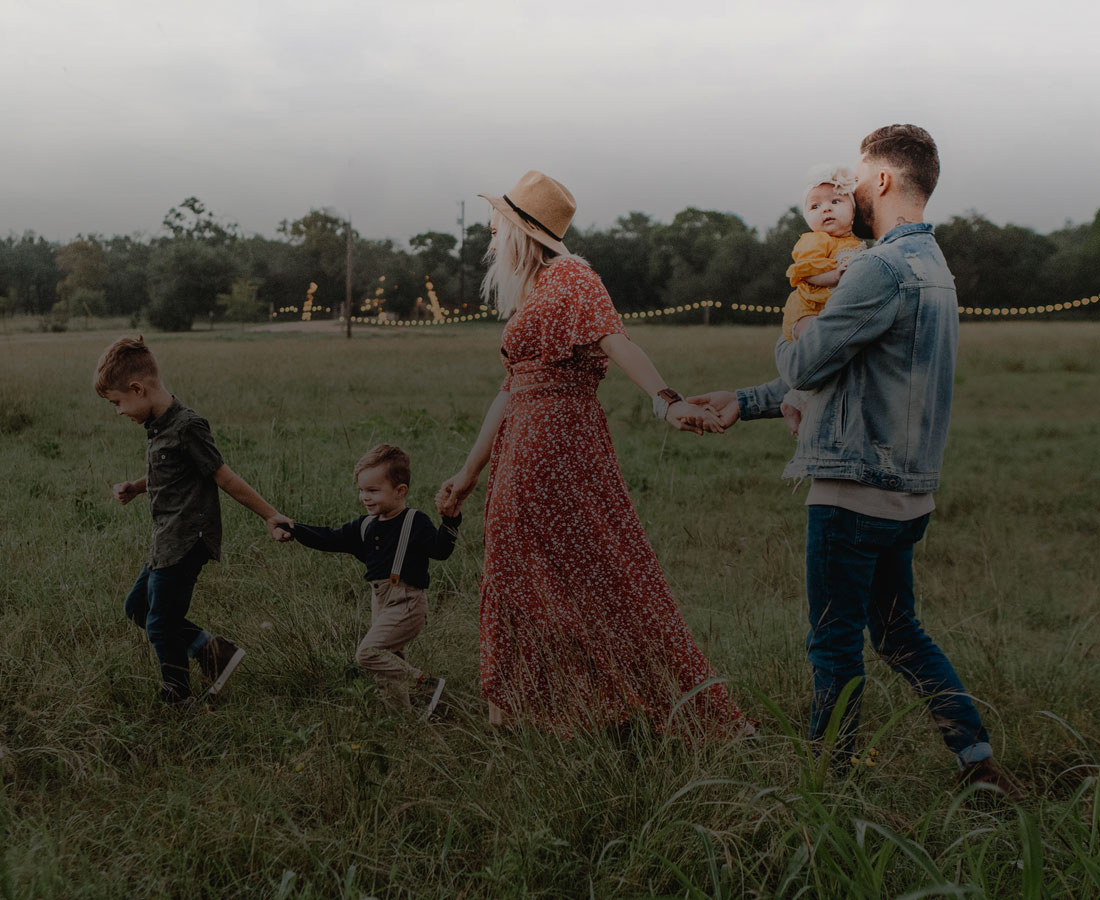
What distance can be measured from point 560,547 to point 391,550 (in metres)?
0.64

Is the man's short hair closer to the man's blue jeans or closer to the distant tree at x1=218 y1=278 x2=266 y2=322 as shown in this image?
the man's blue jeans

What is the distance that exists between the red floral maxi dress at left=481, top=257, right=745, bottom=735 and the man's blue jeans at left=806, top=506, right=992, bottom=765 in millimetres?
461

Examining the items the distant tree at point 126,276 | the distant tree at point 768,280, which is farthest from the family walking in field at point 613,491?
the distant tree at point 768,280

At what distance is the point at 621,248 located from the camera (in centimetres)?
3023

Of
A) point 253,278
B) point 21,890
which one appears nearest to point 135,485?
point 21,890

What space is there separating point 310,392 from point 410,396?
1572mm

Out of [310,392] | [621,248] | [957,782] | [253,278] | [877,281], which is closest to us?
[877,281]

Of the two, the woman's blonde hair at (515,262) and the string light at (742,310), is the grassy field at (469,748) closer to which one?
the woman's blonde hair at (515,262)

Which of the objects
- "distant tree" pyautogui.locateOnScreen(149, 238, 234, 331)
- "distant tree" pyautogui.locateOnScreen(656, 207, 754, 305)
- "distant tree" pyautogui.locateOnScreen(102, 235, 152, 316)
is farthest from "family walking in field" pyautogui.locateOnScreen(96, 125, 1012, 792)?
"distant tree" pyautogui.locateOnScreen(656, 207, 754, 305)

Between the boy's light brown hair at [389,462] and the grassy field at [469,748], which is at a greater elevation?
the boy's light brown hair at [389,462]

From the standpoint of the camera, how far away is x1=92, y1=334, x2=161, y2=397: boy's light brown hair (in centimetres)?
A: 341

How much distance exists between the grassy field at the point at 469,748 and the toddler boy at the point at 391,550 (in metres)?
0.14

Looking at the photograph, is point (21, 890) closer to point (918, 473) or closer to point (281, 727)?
point (281, 727)

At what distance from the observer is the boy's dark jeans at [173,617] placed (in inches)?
140
